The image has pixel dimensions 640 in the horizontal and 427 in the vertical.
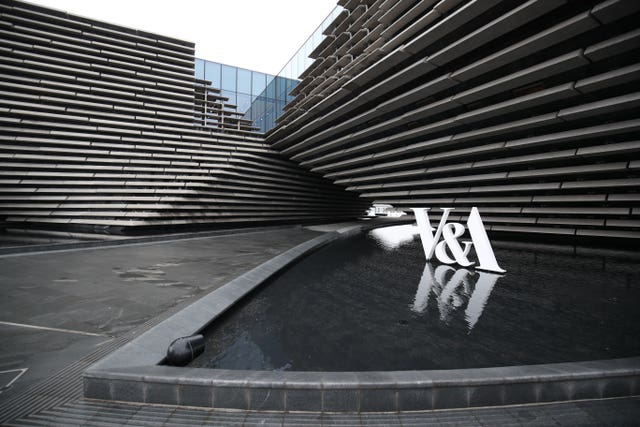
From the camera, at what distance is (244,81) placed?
68.0 feet

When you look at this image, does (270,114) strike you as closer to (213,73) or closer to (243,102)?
(243,102)

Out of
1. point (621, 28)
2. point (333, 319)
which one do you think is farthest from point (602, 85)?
point (333, 319)

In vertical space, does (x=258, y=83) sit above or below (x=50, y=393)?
above

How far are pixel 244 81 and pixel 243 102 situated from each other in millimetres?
1678

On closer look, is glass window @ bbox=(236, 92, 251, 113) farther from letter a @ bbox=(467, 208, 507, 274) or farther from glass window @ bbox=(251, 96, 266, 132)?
letter a @ bbox=(467, 208, 507, 274)

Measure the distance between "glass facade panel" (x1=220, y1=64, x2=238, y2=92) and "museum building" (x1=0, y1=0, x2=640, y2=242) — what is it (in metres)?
0.43

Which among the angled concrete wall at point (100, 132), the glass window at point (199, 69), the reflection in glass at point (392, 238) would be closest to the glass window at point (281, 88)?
the glass window at point (199, 69)

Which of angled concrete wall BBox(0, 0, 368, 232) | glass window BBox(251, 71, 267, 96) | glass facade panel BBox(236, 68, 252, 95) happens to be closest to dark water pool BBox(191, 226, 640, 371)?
angled concrete wall BBox(0, 0, 368, 232)

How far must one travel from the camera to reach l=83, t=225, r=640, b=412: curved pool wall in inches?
90.7

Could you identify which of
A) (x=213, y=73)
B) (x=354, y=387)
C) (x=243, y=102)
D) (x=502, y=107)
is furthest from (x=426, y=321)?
(x=213, y=73)

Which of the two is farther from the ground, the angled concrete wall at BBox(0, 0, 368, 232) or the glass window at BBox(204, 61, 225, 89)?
the glass window at BBox(204, 61, 225, 89)

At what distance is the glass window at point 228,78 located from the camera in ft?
64.3

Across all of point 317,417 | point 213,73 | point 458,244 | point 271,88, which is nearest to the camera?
point 317,417

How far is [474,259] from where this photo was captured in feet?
30.8
